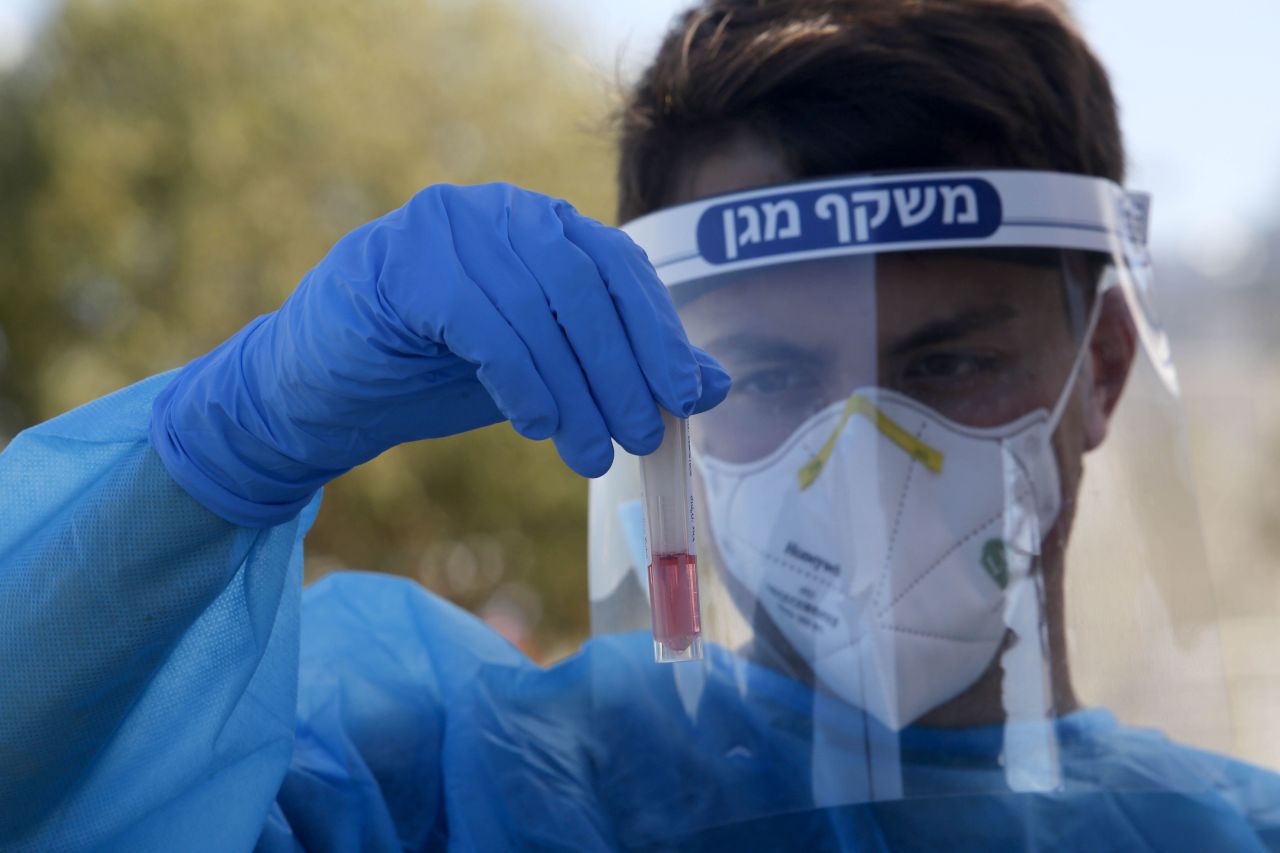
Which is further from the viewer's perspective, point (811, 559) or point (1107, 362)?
point (1107, 362)

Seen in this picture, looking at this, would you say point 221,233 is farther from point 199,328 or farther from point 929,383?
point 929,383

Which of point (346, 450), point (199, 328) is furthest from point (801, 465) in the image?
point (199, 328)

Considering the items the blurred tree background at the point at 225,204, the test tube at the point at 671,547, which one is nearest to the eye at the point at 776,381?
the test tube at the point at 671,547

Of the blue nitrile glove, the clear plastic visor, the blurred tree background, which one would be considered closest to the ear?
the clear plastic visor

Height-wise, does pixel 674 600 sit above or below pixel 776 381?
below

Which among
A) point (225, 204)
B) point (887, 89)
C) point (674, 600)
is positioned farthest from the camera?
point (225, 204)

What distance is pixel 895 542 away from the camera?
1.45 metres

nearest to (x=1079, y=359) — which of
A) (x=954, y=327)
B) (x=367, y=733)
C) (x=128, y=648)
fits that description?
(x=954, y=327)

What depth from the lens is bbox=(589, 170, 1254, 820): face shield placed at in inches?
56.1

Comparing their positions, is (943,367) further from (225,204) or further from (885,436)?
(225,204)

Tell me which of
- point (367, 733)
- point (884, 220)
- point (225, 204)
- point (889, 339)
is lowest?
point (367, 733)

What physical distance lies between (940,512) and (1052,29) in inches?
26.1

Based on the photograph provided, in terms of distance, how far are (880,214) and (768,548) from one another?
1.28ft

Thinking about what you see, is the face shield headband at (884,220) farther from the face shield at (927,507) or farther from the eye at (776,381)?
the eye at (776,381)
